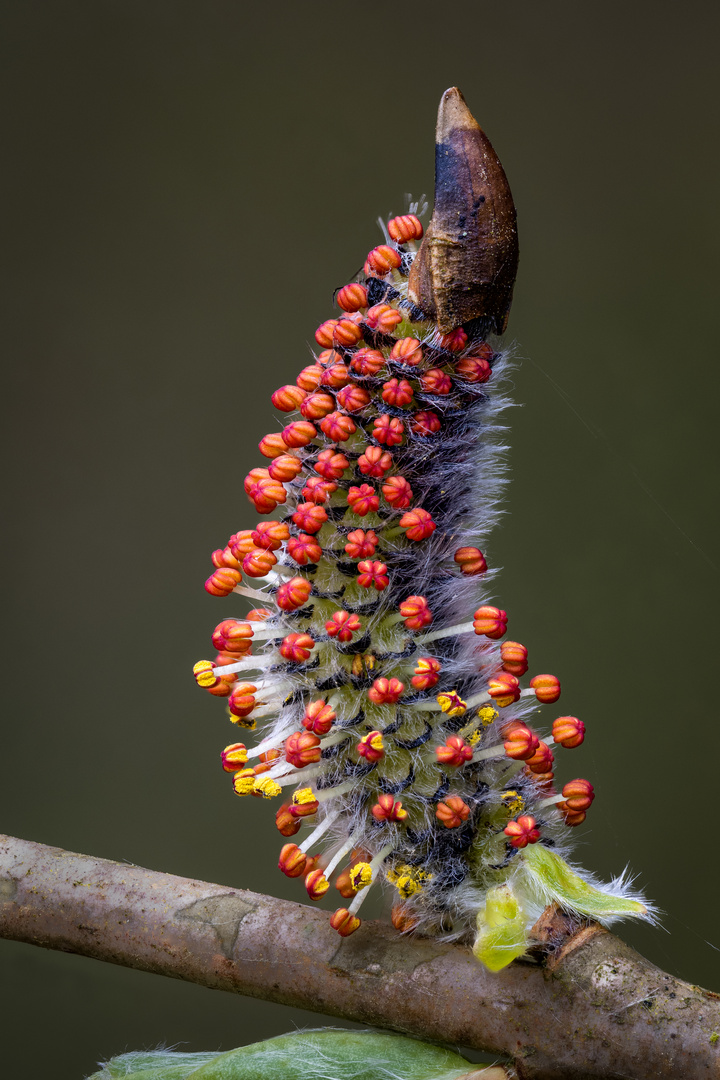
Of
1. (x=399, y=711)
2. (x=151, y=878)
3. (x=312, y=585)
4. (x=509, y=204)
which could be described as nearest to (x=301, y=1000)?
(x=151, y=878)

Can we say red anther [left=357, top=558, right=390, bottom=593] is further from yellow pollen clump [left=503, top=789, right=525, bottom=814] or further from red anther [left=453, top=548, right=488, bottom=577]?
yellow pollen clump [left=503, top=789, right=525, bottom=814]

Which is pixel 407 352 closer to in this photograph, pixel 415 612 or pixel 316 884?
pixel 415 612

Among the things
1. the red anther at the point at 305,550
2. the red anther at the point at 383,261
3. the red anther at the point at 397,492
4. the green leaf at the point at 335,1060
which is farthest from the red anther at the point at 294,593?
the green leaf at the point at 335,1060

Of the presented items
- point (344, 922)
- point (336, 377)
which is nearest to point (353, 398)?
point (336, 377)

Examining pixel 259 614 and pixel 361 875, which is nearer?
pixel 361 875

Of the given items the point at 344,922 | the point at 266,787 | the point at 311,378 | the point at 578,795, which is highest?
the point at 311,378

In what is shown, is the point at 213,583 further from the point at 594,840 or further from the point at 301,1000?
the point at 594,840

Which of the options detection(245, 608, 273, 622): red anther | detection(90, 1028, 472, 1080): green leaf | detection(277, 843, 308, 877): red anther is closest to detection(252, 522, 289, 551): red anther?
detection(245, 608, 273, 622): red anther
